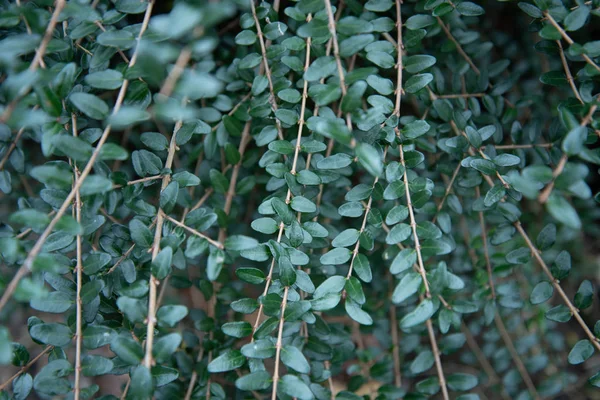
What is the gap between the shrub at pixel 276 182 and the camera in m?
0.76

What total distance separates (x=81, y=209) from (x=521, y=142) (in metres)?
1.01

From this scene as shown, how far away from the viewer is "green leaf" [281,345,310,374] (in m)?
0.85

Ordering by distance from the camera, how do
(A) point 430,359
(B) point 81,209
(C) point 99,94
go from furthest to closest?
1. (C) point 99,94
2. (A) point 430,359
3. (B) point 81,209

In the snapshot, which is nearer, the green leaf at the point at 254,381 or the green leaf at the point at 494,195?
the green leaf at the point at 254,381

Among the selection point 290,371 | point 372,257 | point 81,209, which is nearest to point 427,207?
point 372,257

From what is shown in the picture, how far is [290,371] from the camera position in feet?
3.29

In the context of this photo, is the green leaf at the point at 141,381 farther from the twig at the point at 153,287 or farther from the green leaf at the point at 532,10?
the green leaf at the point at 532,10

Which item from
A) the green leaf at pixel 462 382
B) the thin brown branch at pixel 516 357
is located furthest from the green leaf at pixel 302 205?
the thin brown branch at pixel 516 357

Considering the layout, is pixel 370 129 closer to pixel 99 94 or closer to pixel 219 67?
pixel 219 67

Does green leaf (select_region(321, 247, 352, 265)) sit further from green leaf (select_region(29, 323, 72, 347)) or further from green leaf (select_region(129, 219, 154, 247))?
green leaf (select_region(29, 323, 72, 347))

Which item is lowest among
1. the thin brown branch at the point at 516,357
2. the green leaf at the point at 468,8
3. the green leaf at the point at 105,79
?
the thin brown branch at the point at 516,357

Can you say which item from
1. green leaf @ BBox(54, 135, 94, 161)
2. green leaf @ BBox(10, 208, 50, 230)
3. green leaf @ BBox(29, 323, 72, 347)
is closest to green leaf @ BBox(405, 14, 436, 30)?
green leaf @ BBox(54, 135, 94, 161)

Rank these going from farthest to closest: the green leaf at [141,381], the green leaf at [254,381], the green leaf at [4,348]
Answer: the green leaf at [254,381]
the green leaf at [141,381]
the green leaf at [4,348]

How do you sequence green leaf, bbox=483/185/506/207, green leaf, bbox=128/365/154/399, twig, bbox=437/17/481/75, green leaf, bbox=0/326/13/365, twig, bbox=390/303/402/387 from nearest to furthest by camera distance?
1. green leaf, bbox=0/326/13/365
2. green leaf, bbox=128/365/154/399
3. green leaf, bbox=483/185/506/207
4. twig, bbox=437/17/481/75
5. twig, bbox=390/303/402/387
